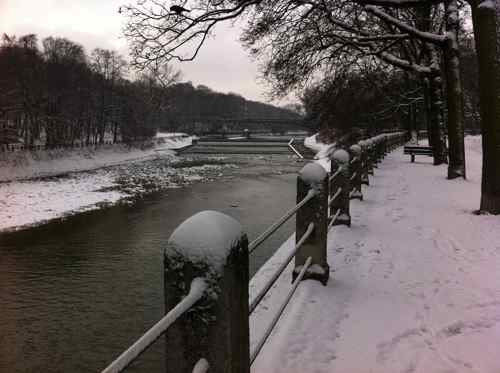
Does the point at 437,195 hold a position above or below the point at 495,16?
below

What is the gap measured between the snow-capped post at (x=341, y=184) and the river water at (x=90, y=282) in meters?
3.90

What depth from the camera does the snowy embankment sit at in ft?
71.9

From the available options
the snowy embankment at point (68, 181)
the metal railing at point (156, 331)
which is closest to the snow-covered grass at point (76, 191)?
the snowy embankment at point (68, 181)

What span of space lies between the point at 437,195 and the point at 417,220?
10.3ft

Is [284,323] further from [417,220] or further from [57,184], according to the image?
[57,184]

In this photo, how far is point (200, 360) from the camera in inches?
74.8

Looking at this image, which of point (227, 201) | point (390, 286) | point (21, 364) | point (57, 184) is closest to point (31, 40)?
point (57, 184)

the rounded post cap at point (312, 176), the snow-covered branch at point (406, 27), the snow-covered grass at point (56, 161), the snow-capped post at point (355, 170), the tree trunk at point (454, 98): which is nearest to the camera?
the rounded post cap at point (312, 176)

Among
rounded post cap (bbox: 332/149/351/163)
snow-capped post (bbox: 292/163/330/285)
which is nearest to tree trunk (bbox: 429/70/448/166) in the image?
rounded post cap (bbox: 332/149/351/163)

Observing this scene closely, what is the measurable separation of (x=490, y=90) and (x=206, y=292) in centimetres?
771

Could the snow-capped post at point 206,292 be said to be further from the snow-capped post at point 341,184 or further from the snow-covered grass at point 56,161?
the snow-covered grass at point 56,161

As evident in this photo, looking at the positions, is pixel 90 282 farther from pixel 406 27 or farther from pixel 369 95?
pixel 369 95

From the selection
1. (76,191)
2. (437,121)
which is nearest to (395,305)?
(437,121)

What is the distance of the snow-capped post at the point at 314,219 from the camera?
4.31 meters
